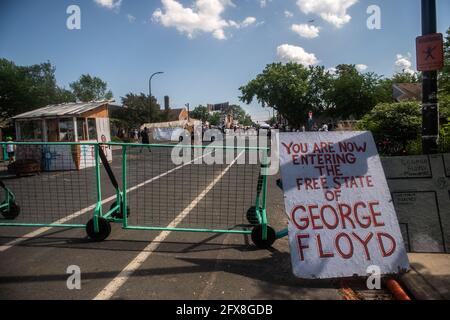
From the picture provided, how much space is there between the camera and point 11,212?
6105 mm

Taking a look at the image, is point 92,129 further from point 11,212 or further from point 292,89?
point 292,89

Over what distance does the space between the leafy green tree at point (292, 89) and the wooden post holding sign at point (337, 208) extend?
173 ft

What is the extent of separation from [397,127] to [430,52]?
21.7 ft

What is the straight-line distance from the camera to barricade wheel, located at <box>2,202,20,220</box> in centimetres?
605

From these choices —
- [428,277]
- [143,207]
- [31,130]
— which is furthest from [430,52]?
[31,130]

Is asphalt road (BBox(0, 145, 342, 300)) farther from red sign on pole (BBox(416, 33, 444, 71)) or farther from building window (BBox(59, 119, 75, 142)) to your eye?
building window (BBox(59, 119, 75, 142))

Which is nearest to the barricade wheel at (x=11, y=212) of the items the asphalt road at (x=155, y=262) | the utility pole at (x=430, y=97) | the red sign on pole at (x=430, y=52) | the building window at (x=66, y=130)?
the asphalt road at (x=155, y=262)

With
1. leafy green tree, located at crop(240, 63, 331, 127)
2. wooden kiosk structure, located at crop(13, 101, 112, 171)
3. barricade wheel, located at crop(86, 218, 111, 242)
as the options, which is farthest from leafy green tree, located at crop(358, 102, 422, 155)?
leafy green tree, located at crop(240, 63, 331, 127)

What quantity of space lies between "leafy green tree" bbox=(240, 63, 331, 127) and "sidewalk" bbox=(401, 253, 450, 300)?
172 ft

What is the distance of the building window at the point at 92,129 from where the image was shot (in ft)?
51.4

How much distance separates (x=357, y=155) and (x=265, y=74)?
193 feet

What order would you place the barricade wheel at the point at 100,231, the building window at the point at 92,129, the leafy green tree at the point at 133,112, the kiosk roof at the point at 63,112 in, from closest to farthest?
1. the barricade wheel at the point at 100,231
2. the kiosk roof at the point at 63,112
3. the building window at the point at 92,129
4. the leafy green tree at the point at 133,112

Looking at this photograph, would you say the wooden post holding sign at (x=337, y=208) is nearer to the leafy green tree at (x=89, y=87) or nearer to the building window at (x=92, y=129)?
the building window at (x=92, y=129)
